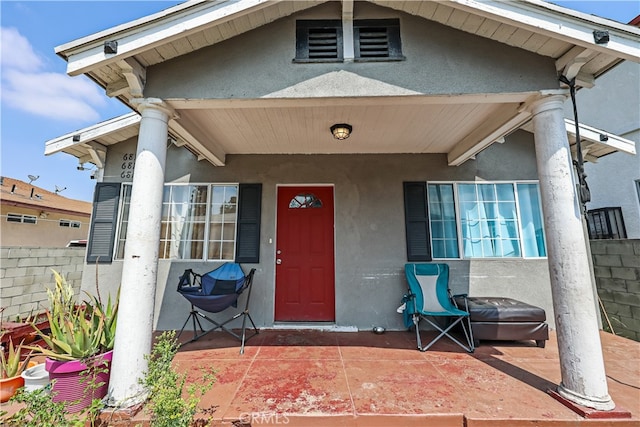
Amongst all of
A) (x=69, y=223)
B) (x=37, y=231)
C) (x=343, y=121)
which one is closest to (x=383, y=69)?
(x=343, y=121)

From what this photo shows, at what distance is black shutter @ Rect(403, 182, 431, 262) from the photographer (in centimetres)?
372

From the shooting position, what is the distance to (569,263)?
202 cm

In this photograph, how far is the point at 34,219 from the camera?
9.12m

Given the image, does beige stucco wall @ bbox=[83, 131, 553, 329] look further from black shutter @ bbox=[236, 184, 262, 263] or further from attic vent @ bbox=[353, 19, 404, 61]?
attic vent @ bbox=[353, 19, 404, 61]

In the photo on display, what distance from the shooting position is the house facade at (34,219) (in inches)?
329

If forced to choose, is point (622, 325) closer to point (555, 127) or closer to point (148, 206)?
point (555, 127)

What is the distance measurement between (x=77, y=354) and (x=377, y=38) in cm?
352

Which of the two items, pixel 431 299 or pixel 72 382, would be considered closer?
pixel 72 382

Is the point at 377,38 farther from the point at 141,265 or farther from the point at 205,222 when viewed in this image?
the point at 205,222

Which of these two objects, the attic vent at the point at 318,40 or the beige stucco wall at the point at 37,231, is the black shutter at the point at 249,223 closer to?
the attic vent at the point at 318,40

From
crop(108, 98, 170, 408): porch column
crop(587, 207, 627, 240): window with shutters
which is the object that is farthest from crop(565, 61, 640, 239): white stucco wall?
crop(108, 98, 170, 408): porch column

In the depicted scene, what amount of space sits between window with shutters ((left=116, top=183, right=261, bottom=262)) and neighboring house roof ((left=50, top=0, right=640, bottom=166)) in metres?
1.08

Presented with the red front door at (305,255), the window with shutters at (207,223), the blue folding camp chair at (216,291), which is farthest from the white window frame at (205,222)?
the red front door at (305,255)

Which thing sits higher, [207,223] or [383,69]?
[383,69]
